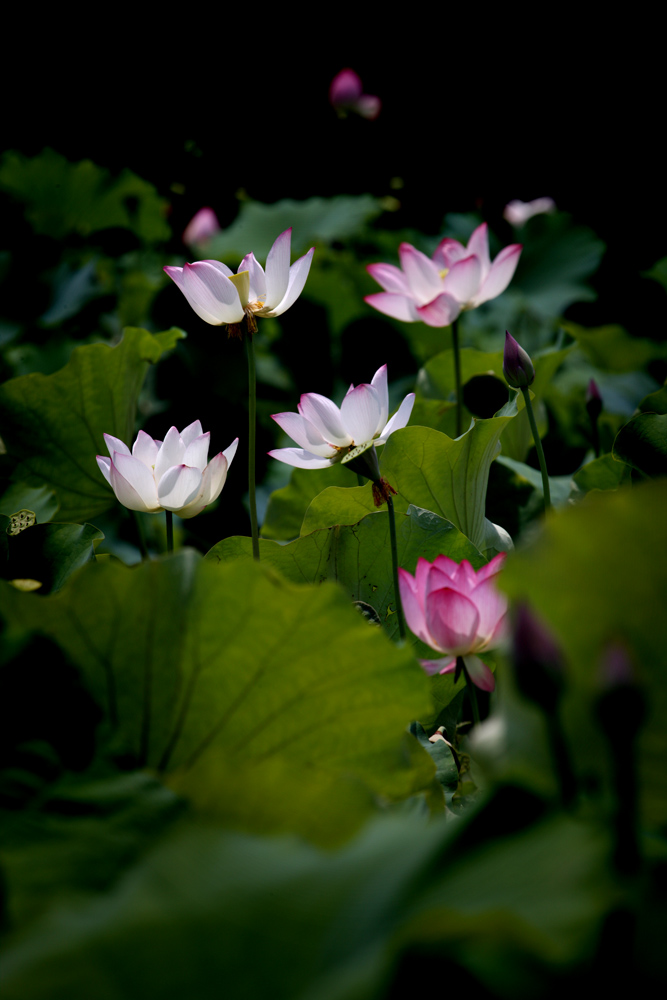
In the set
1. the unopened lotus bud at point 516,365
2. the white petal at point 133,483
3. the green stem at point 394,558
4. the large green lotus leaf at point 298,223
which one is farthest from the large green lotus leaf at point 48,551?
the large green lotus leaf at point 298,223

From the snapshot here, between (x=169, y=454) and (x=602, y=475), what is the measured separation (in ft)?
1.48

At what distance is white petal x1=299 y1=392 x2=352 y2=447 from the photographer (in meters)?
0.64

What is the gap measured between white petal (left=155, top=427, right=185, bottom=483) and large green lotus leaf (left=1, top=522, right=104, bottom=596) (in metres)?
0.08

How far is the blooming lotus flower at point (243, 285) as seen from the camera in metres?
0.65

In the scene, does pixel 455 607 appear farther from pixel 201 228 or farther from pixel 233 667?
pixel 201 228

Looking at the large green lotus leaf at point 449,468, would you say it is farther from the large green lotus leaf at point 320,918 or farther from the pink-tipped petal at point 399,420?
the large green lotus leaf at point 320,918

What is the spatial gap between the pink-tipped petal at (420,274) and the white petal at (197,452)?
337 mm

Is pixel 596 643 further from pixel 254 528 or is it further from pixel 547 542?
pixel 254 528

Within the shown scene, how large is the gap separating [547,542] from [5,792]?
30cm

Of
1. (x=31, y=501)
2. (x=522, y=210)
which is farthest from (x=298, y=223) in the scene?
(x=31, y=501)

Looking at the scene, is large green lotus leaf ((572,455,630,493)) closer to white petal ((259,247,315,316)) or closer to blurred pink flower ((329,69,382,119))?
white petal ((259,247,315,316))

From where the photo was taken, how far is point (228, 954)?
28 cm

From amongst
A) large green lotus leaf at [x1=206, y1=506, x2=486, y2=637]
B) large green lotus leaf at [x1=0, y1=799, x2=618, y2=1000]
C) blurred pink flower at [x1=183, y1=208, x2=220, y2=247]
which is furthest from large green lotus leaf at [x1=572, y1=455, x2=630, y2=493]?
blurred pink flower at [x1=183, y1=208, x2=220, y2=247]

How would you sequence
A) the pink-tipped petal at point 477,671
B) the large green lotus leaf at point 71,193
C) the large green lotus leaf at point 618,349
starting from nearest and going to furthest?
1. the pink-tipped petal at point 477,671
2. the large green lotus leaf at point 618,349
3. the large green lotus leaf at point 71,193
